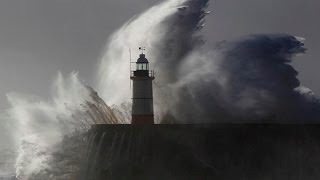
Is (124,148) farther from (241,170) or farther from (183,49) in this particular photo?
(183,49)

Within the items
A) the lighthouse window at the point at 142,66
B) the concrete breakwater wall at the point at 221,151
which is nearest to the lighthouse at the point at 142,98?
the lighthouse window at the point at 142,66

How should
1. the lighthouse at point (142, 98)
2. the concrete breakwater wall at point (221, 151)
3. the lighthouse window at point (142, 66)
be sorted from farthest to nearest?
the lighthouse window at point (142, 66) → the lighthouse at point (142, 98) → the concrete breakwater wall at point (221, 151)

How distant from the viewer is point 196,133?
27500mm

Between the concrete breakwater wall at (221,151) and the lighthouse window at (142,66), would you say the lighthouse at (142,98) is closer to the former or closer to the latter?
the lighthouse window at (142,66)

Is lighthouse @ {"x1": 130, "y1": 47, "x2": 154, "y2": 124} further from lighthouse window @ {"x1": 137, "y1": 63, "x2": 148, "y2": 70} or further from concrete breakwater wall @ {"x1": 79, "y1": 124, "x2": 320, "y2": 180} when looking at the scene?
concrete breakwater wall @ {"x1": 79, "y1": 124, "x2": 320, "y2": 180}

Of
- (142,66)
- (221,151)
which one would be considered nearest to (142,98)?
(142,66)

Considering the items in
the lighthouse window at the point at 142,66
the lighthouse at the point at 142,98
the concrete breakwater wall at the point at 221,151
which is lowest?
the concrete breakwater wall at the point at 221,151

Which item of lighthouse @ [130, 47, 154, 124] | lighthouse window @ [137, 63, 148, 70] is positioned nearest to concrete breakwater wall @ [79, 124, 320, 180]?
lighthouse @ [130, 47, 154, 124]

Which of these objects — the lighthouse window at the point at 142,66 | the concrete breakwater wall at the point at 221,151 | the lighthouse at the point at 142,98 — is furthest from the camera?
the lighthouse window at the point at 142,66

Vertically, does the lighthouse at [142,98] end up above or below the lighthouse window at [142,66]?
below

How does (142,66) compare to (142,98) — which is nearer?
(142,98)

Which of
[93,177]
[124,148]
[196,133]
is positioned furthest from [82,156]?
[196,133]

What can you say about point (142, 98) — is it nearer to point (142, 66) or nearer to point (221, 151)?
point (142, 66)

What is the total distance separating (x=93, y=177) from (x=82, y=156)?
2820mm
